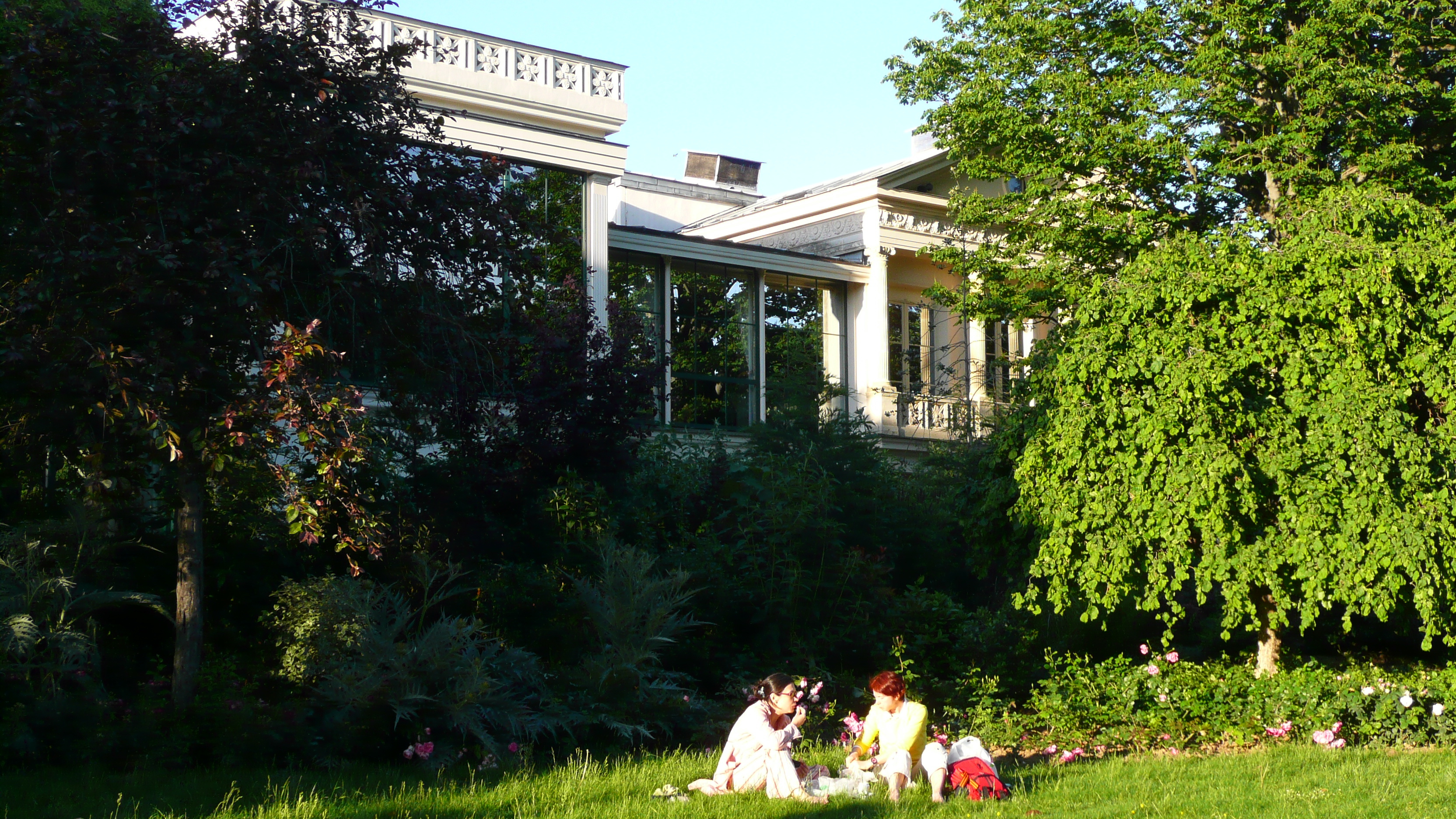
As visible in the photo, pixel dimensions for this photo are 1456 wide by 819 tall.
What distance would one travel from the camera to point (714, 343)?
76.8 ft

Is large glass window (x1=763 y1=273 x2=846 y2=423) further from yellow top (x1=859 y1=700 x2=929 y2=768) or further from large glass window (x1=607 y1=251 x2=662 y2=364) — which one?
yellow top (x1=859 y1=700 x2=929 y2=768)

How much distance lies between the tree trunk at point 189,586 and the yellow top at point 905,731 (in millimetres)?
4764

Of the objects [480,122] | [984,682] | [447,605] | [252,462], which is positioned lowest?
[984,682]

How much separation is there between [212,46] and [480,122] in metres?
9.28

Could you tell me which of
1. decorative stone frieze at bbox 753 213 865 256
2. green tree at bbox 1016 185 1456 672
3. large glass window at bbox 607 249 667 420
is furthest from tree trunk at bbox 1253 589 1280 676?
decorative stone frieze at bbox 753 213 865 256

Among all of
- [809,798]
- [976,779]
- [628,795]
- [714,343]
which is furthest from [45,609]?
[714,343]

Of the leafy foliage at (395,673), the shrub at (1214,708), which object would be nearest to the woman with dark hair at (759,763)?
the leafy foliage at (395,673)

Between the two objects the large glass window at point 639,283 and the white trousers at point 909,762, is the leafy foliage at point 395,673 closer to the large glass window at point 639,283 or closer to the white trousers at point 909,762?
the white trousers at point 909,762

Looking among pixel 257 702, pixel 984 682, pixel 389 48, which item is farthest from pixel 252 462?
pixel 984 682

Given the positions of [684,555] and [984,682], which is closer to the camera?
[984,682]

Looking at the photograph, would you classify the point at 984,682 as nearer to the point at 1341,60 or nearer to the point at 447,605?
the point at 447,605

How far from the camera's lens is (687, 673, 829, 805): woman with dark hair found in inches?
332

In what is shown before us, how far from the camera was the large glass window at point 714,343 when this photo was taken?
2302cm

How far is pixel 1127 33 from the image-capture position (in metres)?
20.2
